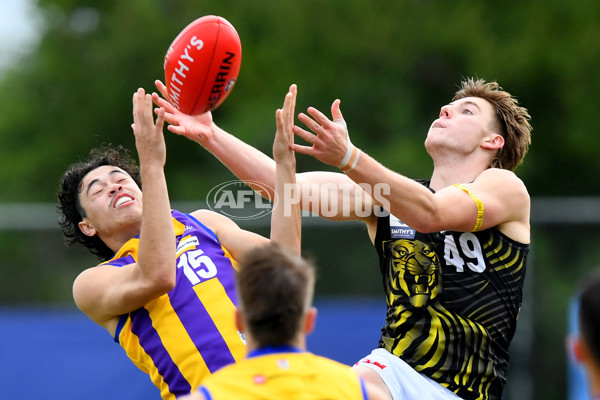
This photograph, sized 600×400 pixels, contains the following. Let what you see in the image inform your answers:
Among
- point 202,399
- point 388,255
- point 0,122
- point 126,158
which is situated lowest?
point 202,399

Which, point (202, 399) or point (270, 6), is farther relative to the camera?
point (270, 6)

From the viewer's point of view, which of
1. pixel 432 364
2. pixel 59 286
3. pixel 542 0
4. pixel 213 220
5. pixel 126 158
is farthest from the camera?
pixel 542 0

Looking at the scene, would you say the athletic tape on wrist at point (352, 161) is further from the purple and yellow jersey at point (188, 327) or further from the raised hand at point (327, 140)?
the purple and yellow jersey at point (188, 327)

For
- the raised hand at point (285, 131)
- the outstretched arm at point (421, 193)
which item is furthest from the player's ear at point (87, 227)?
the outstretched arm at point (421, 193)

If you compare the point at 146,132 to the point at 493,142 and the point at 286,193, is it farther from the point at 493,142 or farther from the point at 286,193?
the point at 493,142

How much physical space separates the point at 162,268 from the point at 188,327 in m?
0.41

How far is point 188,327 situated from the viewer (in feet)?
14.3

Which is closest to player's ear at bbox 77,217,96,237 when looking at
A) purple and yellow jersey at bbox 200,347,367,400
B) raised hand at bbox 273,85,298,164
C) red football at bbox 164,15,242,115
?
red football at bbox 164,15,242,115

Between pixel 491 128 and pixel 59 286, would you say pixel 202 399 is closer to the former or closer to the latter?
pixel 491 128

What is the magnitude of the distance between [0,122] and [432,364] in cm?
1344

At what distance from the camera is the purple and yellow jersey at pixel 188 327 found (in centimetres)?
433

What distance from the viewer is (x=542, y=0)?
47.0 ft

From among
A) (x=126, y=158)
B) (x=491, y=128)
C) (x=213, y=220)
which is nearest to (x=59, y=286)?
(x=126, y=158)

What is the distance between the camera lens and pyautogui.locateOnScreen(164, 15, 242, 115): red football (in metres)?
4.84
